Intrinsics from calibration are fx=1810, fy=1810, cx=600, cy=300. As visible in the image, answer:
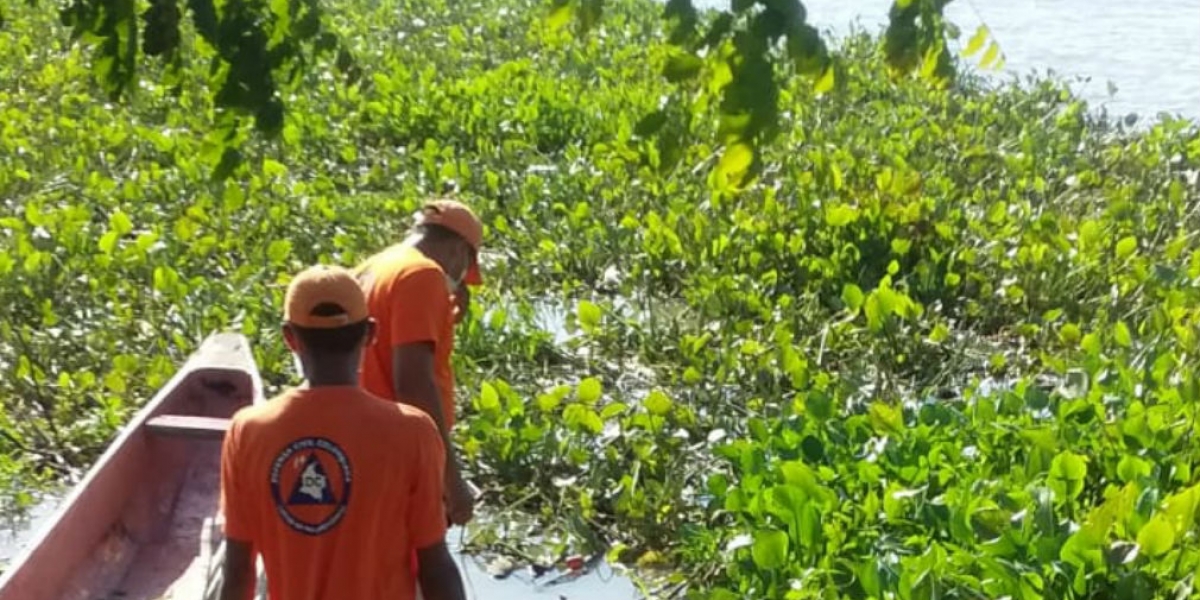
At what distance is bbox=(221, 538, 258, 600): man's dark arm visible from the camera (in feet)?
10.6

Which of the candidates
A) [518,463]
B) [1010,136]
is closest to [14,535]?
[518,463]

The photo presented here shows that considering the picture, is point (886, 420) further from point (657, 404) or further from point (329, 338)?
point (329, 338)

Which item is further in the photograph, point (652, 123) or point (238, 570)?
point (238, 570)

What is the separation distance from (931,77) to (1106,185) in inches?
327

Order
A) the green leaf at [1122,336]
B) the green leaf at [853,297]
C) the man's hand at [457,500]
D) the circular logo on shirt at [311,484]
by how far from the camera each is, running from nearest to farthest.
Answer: the circular logo on shirt at [311,484], the man's hand at [457,500], the green leaf at [1122,336], the green leaf at [853,297]

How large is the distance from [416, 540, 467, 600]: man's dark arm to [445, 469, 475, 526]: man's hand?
0.87 metres

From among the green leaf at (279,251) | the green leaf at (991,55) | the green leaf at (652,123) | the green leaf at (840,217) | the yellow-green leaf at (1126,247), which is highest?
the green leaf at (991,55)

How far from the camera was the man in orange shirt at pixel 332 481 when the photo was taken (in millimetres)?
3100

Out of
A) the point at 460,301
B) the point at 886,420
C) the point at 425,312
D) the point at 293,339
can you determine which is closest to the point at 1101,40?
the point at 886,420

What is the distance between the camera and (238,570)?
3.25 meters

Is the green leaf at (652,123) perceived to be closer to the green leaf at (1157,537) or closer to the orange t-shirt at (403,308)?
the orange t-shirt at (403,308)

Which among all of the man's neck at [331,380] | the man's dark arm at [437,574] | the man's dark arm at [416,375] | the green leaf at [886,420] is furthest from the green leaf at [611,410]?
the man's neck at [331,380]

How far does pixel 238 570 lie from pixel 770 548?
6.40 feet

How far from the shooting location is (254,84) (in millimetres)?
2838
